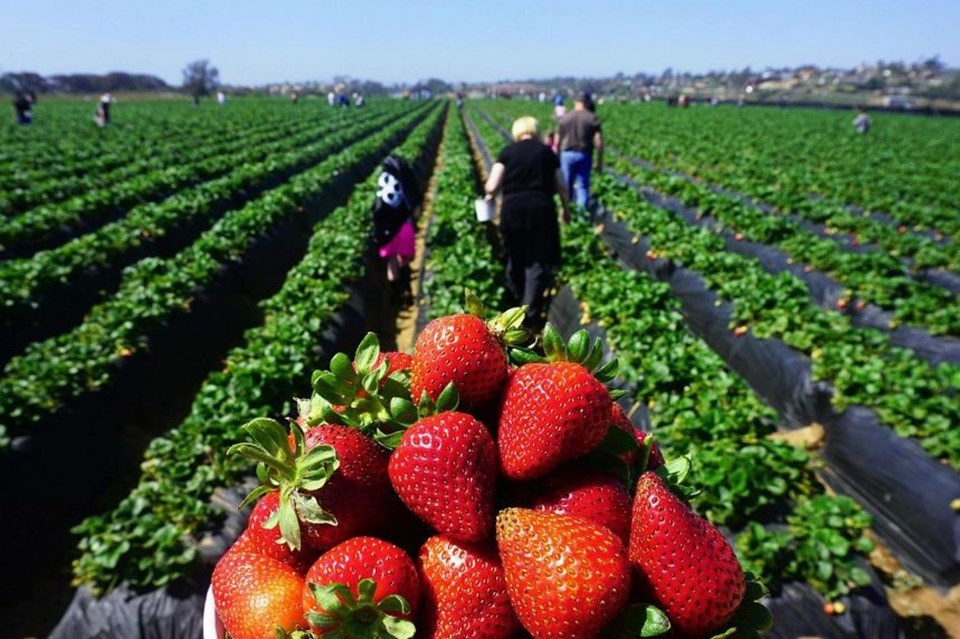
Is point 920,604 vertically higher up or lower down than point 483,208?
lower down

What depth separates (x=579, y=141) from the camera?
10.0m

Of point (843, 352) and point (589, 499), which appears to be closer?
point (589, 499)

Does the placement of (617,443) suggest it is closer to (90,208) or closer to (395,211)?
(395,211)

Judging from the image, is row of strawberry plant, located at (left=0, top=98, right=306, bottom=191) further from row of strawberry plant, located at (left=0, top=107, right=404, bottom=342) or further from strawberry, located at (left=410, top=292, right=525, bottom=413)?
strawberry, located at (left=410, top=292, right=525, bottom=413)

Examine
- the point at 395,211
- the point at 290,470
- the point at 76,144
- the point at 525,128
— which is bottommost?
the point at 76,144

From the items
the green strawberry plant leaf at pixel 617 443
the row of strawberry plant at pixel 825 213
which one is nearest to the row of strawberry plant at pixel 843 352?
the row of strawberry plant at pixel 825 213

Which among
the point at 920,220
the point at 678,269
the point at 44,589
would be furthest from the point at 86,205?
the point at 920,220

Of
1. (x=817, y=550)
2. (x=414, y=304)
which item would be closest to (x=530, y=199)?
(x=414, y=304)

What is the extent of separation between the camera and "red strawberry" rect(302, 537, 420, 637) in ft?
3.73

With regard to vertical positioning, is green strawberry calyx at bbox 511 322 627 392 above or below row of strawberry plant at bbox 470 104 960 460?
above

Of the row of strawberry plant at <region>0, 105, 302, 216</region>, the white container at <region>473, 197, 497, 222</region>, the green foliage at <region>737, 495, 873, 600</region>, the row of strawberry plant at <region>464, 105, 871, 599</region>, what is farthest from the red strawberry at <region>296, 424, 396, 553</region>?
the row of strawberry plant at <region>0, 105, 302, 216</region>

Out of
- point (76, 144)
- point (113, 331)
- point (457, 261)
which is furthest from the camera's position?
point (76, 144)

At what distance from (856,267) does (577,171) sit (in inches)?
183

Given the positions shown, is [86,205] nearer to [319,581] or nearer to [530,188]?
[530,188]
